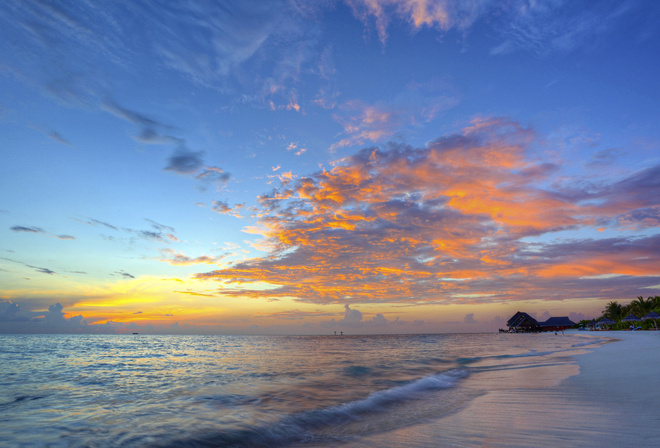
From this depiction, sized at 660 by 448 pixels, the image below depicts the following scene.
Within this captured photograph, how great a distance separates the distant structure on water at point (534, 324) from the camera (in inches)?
5925

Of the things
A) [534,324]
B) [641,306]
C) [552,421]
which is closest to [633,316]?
[641,306]

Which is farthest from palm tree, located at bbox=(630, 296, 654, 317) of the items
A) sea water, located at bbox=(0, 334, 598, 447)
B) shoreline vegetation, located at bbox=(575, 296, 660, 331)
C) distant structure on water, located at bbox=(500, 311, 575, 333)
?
sea water, located at bbox=(0, 334, 598, 447)

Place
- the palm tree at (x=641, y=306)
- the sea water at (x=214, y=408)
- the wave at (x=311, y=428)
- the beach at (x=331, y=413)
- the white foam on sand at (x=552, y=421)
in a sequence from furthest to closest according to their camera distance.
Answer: the palm tree at (x=641, y=306) < the sea water at (x=214, y=408) < the wave at (x=311, y=428) < the beach at (x=331, y=413) < the white foam on sand at (x=552, y=421)

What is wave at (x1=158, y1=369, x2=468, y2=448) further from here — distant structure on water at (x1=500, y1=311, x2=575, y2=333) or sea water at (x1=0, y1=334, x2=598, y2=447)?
distant structure on water at (x1=500, y1=311, x2=575, y2=333)

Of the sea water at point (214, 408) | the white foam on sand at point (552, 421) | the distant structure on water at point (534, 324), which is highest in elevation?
the white foam on sand at point (552, 421)

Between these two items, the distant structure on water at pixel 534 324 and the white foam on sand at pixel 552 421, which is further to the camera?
the distant structure on water at pixel 534 324

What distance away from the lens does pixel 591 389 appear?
449 inches

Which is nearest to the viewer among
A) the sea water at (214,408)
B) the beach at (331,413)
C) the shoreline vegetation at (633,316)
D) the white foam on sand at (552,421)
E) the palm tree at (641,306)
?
the white foam on sand at (552,421)

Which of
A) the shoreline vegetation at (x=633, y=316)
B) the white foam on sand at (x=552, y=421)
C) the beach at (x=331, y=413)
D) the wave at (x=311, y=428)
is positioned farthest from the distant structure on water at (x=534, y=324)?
the wave at (x=311, y=428)

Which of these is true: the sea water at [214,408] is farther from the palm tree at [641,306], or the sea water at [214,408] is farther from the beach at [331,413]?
the palm tree at [641,306]

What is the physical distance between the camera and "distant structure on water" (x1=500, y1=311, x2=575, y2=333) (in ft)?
494

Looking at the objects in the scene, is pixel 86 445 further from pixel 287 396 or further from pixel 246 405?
pixel 287 396

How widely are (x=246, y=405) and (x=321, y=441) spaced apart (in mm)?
5578

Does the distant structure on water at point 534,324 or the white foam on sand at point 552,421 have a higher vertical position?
the white foam on sand at point 552,421
